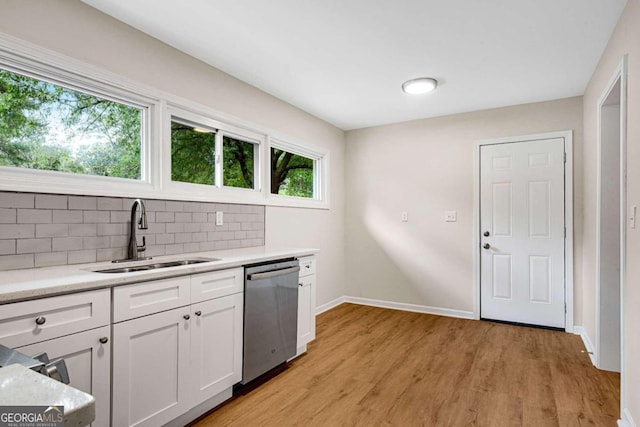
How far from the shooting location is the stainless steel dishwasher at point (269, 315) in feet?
7.55

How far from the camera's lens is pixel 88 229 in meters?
2.01

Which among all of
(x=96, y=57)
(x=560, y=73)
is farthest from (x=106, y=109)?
(x=560, y=73)

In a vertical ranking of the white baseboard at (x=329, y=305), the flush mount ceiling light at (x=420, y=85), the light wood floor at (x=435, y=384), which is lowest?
the light wood floor at (x=435, y=384)

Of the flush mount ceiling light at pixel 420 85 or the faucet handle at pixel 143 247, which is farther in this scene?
the flush mount ceiling light at pixel 420 85

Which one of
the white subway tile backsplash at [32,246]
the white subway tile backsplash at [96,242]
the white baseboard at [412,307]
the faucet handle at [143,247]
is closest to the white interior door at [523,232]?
the white baseboard at [412,307]

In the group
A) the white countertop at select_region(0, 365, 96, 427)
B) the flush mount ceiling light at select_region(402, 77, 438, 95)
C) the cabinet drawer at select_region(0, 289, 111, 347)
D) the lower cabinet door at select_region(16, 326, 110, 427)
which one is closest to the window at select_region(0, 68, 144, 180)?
the cabinet drawer at select_region(0, 289, 111, 347)

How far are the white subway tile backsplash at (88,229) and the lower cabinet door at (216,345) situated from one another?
66cm

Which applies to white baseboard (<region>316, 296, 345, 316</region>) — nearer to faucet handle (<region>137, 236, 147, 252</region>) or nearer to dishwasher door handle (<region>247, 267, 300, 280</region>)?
dishwasher door handle (<region>247, 267, 300, 280</region>)

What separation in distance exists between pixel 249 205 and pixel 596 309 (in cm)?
303

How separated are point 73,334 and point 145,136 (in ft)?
4.79

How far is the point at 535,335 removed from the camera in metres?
3.42

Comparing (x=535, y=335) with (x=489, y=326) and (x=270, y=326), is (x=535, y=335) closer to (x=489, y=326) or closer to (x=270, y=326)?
(x=489, y=326)

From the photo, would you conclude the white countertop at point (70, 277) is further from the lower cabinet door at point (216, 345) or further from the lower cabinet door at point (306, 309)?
the lower cabinet door at point (306, 309)

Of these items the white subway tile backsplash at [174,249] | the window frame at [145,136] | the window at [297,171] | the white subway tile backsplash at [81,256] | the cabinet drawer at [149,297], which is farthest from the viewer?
→ the window at [297,171]
